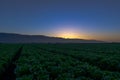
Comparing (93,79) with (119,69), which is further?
(119,69)

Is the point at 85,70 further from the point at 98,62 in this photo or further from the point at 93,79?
the point at 98,62

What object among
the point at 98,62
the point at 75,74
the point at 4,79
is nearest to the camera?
the point at 75,74

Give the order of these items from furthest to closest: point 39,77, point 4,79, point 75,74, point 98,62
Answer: point 98,62, point 4,79, point 75,74, point 39,77

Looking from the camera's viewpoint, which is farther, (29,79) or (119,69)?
(119,69)

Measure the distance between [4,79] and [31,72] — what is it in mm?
2909

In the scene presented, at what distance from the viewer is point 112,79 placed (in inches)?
542

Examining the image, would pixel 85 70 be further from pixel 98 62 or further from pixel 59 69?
pixel 98 62

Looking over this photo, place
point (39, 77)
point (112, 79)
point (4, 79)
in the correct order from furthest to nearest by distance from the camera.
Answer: point (4, 79)
point (39, 77)
point (112, 79)

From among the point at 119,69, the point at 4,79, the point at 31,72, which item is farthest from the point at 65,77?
the point at 119,69

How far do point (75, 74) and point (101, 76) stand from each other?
1597 mm

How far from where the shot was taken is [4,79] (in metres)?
18.5

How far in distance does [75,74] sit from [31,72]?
298 centimetres

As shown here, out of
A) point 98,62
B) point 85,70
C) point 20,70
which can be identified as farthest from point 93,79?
point 98,62

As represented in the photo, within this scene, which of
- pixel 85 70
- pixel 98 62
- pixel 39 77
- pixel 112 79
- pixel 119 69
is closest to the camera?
pixel 112 79
